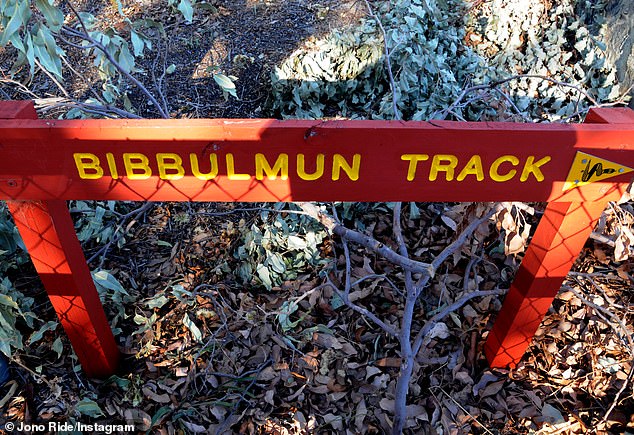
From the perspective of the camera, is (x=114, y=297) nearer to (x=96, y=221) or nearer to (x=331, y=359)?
(x=96, y=221)

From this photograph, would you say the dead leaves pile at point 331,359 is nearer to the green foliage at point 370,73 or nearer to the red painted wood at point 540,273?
the red painted wood at point 540,273

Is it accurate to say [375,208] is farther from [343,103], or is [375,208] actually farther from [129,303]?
[129,303]

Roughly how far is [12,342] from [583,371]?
256 cm

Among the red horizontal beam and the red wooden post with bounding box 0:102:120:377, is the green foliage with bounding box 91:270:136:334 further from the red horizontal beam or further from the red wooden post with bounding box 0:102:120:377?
the red horizontal beam

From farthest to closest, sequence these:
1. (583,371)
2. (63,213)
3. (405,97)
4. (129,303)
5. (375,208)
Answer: (405,97) < (375,208) < (129,303) < (583,371) < (63,213)

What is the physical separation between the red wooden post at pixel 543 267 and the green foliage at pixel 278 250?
1.00 meters

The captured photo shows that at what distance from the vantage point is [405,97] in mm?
3400

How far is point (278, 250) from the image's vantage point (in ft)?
9.12

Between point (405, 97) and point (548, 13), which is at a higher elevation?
point (548, 13)

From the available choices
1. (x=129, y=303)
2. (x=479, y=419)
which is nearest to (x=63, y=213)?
(x=129, y=303)

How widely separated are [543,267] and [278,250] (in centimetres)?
136

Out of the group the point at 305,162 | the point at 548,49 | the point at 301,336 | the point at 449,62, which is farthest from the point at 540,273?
the point at 548,49

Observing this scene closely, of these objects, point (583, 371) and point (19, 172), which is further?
point (583, 371)

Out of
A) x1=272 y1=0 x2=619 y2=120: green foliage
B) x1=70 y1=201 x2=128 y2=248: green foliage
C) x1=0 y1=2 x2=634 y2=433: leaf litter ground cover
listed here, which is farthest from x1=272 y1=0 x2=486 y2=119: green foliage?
x1=70 y1=201 x2=128 y2=248: green foliage
